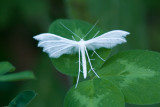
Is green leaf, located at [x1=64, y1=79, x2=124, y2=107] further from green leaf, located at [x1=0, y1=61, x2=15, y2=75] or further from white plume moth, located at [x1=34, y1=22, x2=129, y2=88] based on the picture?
green leaf, located at [x1=0, y1=61, x2=15, y2=75]

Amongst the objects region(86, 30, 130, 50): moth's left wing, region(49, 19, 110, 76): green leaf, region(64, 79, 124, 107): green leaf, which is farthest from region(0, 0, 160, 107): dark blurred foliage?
region(64, 79, 124, 107): green leaf

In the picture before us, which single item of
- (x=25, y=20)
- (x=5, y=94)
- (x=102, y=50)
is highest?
(x=25, y=20)

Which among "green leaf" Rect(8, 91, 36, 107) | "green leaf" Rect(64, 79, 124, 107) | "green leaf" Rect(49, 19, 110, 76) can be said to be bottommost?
"green leaf" Rect(64, 79, 124, 107)

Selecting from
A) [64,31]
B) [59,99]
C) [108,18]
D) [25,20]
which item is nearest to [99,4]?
[108,18]

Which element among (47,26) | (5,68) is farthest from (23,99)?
(47,26)

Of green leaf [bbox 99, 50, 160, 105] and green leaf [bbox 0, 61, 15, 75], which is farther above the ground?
green leaf [bbox 0, 61, 15, 75]

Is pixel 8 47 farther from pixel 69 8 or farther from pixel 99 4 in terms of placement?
pixel 99 4

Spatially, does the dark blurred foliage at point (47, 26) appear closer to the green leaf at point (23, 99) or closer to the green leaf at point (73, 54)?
the green leaf at point (73, 54)
